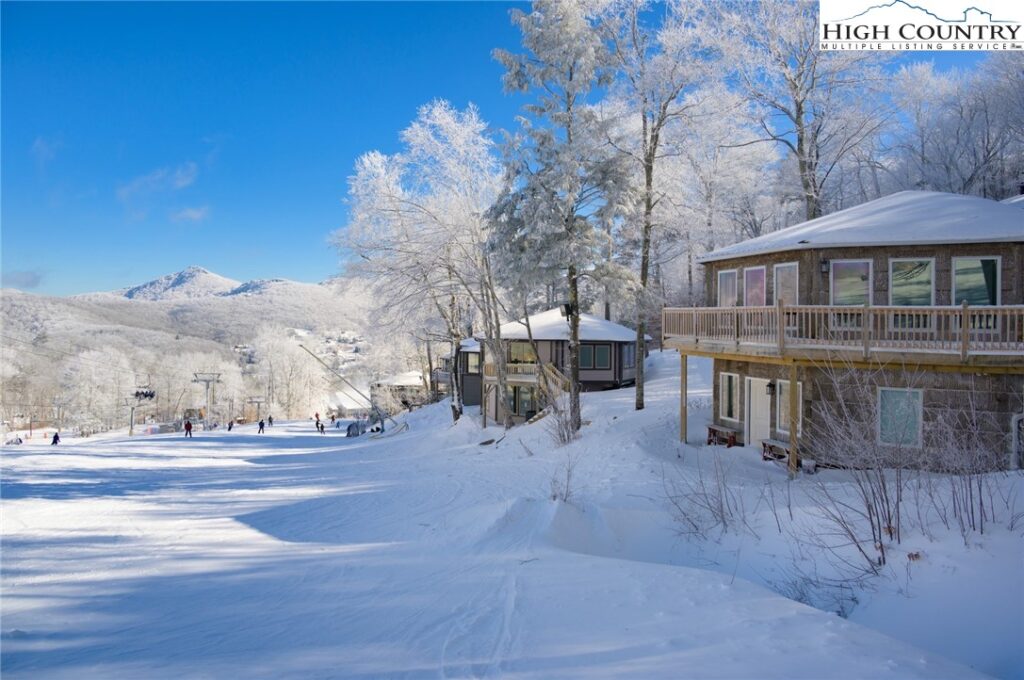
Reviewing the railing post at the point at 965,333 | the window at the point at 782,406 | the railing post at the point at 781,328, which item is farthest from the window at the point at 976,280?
the railing post at the point at 781,328

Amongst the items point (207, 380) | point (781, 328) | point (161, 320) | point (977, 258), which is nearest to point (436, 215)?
point (781, 328)

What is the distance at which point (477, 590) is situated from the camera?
22.8 ft

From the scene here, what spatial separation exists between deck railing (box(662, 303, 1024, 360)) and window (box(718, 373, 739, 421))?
7.57 ft

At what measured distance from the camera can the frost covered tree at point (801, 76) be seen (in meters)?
20.1

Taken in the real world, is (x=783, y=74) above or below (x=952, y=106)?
below

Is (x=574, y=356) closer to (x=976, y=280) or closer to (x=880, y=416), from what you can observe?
(x=880, y=416)

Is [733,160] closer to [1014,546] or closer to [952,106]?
[952,106]

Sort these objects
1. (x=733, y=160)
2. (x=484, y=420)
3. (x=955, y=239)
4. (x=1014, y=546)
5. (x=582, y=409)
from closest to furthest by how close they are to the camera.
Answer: (x=1014, y=546) < (x=955, y=239) < (x=582, y=409) < (x=484, y=420) < (x=733, y=160)

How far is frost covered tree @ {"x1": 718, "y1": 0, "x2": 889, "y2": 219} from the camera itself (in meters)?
20.1

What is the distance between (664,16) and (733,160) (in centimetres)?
1165

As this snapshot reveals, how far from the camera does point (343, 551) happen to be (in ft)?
30.4

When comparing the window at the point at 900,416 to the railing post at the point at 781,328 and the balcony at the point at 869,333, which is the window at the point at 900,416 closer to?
the balcony at the point at 869,333

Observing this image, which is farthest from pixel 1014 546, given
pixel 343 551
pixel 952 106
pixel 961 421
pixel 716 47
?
pixel 952 106

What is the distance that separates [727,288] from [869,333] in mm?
5787
